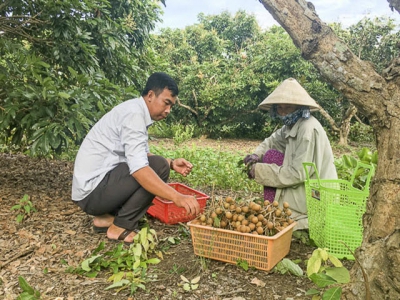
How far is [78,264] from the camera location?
2574mm

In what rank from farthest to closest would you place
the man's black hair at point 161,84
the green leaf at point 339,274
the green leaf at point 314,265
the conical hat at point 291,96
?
1. the conical hat at point 291,96
2. the man's black hair at point 161,84
3. the green leaf at point 314,265
4. the green leaf at point 339,274

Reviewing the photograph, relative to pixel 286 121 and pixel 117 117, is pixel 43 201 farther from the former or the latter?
pixel 286 121

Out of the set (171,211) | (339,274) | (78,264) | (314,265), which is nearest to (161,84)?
(171,211)

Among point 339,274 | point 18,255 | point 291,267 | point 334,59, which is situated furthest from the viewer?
point 18,255

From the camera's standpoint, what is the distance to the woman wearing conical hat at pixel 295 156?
2.93 m

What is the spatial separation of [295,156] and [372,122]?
4.01 feet

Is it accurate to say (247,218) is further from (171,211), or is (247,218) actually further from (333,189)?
(171,211)

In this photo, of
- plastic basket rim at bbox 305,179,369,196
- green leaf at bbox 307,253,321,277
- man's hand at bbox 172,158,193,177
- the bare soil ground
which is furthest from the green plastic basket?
man's hand at bbox 172,158,193,177

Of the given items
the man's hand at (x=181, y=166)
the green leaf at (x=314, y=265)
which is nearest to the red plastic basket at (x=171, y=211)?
the man's hand at (x=181, y=166)

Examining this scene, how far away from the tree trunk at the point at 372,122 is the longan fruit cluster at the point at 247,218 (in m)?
0.75

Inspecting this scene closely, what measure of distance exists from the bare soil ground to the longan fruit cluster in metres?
0.25

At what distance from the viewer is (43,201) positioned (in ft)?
12.5

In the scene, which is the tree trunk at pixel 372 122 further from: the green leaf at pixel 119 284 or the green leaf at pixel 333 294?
the green leaf at pixel 119 284

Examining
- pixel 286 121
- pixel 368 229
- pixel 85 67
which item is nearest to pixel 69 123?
pixel 85 67
